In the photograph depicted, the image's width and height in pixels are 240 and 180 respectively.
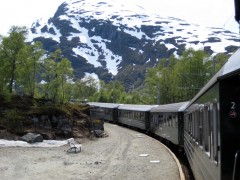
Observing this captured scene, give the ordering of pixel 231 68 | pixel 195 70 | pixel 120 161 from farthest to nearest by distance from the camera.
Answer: pixel 195 70 → pixel 120 161 → pixel 231 68

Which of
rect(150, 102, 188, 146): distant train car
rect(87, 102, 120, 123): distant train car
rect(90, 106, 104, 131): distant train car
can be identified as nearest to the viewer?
rect(150, 102, 188, 146): distant train car

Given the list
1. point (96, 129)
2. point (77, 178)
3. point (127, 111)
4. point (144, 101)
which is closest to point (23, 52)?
point (96, 129)

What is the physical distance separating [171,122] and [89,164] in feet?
19.9

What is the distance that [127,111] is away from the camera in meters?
49.4

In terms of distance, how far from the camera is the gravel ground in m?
16.4

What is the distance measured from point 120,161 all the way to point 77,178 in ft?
16.7

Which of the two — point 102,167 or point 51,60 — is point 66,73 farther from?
point 102,167

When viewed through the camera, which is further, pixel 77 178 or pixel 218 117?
pixel 77 178

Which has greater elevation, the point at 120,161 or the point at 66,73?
the point at 66,73

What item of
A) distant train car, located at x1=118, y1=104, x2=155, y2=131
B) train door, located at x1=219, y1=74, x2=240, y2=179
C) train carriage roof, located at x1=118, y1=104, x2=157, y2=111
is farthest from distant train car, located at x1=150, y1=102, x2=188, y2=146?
train door, located at x1=219, y1=74, x2=240, y2=179

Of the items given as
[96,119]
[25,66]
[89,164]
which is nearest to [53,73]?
[25,66]

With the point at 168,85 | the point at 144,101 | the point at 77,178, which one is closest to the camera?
the point at 77,178

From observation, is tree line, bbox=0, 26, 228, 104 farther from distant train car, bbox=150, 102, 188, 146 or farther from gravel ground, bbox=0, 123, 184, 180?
gravel ground, bbox=0, 123, 184, 180

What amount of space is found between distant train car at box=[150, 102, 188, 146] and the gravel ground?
40.7 inches
